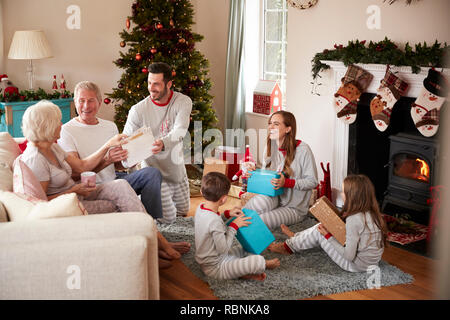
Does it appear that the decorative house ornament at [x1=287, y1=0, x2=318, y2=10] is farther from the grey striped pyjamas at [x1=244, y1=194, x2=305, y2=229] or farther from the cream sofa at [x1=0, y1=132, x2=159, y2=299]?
the cream sofa at [x1=0, y1=132, x2=159, y2=299]

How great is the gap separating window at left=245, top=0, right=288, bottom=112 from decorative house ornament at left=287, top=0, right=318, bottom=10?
94cm

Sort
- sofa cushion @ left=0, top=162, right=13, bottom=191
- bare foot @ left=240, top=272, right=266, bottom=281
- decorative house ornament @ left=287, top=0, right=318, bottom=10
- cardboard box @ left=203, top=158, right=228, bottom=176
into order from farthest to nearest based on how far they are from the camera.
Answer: cardboard box @ left=203, top=158, right=228, bottom=176
decorative house ornament @ left=287, top=0, right=318, bottom=10
bare foot @ left=240, top=272, right=266, bottom=281
sofa cushion @ left=0, top=162, right=13, bottom=191

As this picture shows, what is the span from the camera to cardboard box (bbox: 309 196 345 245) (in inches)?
125

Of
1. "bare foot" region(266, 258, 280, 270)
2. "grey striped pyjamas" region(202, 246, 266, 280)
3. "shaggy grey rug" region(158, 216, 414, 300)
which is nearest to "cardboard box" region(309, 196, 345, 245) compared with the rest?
"shaggy grey rug" region(158, 216, 414, 300)

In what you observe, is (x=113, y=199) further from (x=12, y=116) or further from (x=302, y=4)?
(x=302, y=4)

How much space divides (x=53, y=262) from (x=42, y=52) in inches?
143

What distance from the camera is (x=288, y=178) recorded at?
3932 millimetres

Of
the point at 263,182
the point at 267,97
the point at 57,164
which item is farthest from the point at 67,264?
the point at 267,97

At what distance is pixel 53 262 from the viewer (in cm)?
212

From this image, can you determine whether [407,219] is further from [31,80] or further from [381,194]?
[31,80]

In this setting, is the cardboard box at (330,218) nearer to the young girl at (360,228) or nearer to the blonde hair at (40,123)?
the young girl at (360,228)

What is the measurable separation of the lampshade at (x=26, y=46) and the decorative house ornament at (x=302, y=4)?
94.5 inches

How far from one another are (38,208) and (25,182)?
1.26 ft
